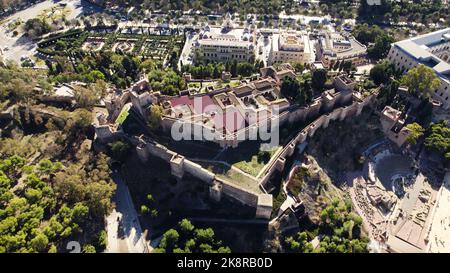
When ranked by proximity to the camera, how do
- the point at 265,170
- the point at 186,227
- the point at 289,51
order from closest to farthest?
the point at 186,227
the point at 265,170
the point at 289,51

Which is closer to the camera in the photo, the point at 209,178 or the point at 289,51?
the point at 209,178

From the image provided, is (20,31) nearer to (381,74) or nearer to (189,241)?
(189,241)

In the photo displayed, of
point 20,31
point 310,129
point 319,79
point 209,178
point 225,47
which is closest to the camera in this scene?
point 209,178

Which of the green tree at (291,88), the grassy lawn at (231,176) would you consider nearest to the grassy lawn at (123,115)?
the grassy lawn at (231,176)

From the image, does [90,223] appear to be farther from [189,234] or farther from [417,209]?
[417,209]

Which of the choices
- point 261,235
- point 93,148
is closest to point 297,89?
point 261,235

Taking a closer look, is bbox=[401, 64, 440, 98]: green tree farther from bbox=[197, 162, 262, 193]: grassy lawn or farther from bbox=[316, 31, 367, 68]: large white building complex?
bbox=[197, 162, 262, 193]: grassy lawn

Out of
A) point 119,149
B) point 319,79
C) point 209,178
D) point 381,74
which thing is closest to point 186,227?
point 209,178
